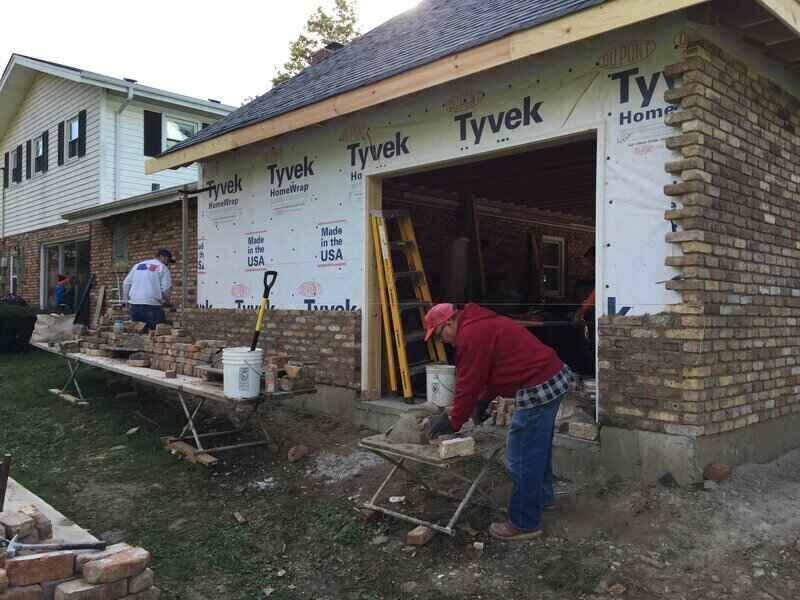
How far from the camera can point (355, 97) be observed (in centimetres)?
666

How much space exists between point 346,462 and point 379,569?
6.37ft

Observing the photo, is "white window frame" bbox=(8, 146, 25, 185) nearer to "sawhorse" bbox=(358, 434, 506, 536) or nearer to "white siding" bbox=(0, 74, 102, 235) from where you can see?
"white siding" bbox=(0, 74, 102, 235)

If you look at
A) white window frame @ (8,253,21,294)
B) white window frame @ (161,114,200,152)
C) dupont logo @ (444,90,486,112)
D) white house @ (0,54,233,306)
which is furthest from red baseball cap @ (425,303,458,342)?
white window frame @ (8,253,21,294)

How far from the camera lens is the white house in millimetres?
16422

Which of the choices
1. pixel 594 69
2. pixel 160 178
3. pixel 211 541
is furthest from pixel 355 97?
pixel 160 178

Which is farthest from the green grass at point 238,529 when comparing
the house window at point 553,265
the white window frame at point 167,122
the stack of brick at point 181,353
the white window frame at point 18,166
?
the white window frame at point 18,166

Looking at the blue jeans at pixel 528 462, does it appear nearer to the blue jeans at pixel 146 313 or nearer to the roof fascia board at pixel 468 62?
the roof fascia board at pixel 468 62

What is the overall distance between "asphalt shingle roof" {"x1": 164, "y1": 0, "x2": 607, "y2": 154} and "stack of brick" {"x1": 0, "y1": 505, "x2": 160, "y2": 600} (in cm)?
457

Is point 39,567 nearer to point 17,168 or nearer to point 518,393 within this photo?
point 518,393

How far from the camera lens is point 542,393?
14.7 ft

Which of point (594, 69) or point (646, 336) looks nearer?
point (646, 336)

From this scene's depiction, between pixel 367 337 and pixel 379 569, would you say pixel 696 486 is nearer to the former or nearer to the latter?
pixel 379 569

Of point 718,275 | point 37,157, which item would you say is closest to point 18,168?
point 37,157

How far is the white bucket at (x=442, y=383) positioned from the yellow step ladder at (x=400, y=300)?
924mm
